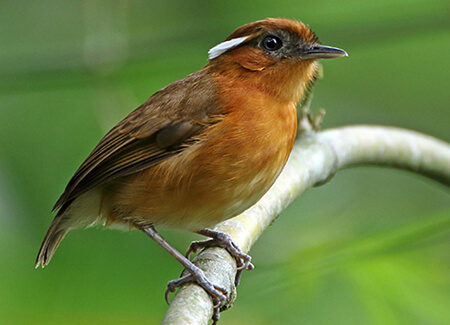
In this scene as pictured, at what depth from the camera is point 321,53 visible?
12.3 ft

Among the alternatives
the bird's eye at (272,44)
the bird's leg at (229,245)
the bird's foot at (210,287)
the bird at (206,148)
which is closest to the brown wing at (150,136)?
the bird at (206,148)

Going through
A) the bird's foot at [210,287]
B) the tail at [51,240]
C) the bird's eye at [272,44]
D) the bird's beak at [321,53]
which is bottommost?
the bird's foot at [210,287]

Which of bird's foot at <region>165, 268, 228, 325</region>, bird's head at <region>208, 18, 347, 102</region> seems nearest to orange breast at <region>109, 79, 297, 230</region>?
bird's head at <region>208, 18, 347, 102</region>

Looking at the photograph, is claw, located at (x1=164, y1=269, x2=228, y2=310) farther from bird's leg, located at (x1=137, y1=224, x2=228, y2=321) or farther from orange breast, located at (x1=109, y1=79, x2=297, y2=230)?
orange breast, located at (x1=109, y1=79, x2=297, y2=230)

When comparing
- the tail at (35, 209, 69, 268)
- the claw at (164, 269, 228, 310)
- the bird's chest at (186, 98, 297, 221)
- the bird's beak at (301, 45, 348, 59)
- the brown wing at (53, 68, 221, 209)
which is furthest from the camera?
the tail at (35, 209, 69, 268)

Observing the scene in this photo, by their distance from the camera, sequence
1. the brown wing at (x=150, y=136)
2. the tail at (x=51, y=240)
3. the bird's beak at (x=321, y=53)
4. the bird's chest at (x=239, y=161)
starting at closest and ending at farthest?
the bird's chest at (x=239, y=161), the brown wing at (x=150, y=136), the bird's beak at (x=321, y=53), the tail at (x=51, y=240)

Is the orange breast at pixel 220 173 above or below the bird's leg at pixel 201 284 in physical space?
above

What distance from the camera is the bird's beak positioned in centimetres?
374

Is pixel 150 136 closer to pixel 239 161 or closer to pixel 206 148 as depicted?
pixel 206 148

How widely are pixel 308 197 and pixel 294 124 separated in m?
1.94

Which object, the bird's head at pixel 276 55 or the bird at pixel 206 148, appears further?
the bird's head at pixel 276 55

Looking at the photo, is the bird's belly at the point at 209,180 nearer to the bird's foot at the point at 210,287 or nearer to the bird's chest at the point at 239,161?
the bird's chest at the point at 239,161

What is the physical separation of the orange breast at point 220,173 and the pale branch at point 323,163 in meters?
0.17

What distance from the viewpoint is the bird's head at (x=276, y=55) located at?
3756 mm
